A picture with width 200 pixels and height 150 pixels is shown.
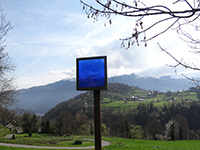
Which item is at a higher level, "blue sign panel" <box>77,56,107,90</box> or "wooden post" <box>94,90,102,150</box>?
"blue sign panel" <box>77,56,107,90</box>

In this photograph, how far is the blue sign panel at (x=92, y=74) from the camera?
22.6ft

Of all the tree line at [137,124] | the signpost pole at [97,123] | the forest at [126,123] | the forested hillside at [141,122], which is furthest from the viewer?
the forested hillside at [141,122]

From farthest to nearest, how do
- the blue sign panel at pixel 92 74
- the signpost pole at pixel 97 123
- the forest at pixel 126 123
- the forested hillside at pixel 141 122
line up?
the forested hillside at pixel 141 122 < the forest at pixel 126 123 < the signpost pole at pixel 97 123 < the blue sign panel at pixel 92 74

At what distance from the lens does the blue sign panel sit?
22.6ft

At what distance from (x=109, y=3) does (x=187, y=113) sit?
77608 mm

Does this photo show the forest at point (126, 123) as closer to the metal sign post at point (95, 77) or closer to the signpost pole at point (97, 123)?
the signpost pole at point (97, 123)

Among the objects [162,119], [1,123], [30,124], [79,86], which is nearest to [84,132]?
[30,124]

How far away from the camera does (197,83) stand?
282 cm

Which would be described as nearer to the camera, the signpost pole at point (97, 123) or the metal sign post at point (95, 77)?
the metal sign post at point (95, 77)

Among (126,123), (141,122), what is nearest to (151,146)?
(126,123)

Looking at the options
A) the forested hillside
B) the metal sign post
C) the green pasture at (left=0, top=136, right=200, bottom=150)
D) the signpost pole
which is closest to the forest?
the forested hillside

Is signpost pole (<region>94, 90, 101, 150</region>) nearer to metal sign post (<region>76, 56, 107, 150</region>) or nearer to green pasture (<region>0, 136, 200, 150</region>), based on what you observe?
metal sign post (<region>76, 56, 107, 150</region>)

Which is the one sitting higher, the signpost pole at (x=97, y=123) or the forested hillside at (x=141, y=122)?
the signpost pole at (x=97, y=123)

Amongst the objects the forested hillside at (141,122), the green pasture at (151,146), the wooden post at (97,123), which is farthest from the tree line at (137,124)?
the wooden post at (97,123)
